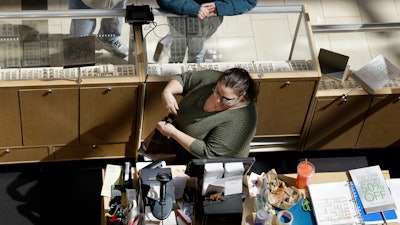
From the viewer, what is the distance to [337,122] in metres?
5.36

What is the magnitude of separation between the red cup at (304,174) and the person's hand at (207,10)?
130 centimetres

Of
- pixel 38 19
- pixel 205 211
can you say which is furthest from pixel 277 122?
pixel 38 19

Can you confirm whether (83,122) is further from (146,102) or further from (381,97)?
(381,97)

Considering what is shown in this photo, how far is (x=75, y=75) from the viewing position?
4785 mm

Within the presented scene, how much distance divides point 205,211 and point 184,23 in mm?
1576

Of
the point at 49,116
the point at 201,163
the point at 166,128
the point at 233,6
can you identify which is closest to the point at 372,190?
the point at 201,163

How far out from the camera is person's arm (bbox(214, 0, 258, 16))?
15.9 feet

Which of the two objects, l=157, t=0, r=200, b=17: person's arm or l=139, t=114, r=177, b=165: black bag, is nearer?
l=139, t=114, r=177, b=165: black bag

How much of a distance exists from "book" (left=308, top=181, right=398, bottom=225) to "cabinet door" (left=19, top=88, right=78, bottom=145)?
184 cm

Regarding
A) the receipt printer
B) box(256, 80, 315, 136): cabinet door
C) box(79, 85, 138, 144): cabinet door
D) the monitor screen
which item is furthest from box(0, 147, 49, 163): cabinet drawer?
the monitor screen

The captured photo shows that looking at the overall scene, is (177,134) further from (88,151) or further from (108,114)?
(88,151)

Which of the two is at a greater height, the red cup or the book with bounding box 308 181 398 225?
the red cup

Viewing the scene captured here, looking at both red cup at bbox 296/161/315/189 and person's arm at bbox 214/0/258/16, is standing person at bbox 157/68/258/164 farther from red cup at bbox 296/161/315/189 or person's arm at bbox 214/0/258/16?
person's arm at bbox 214/0/258/16

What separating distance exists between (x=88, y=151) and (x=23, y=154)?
509 mm
